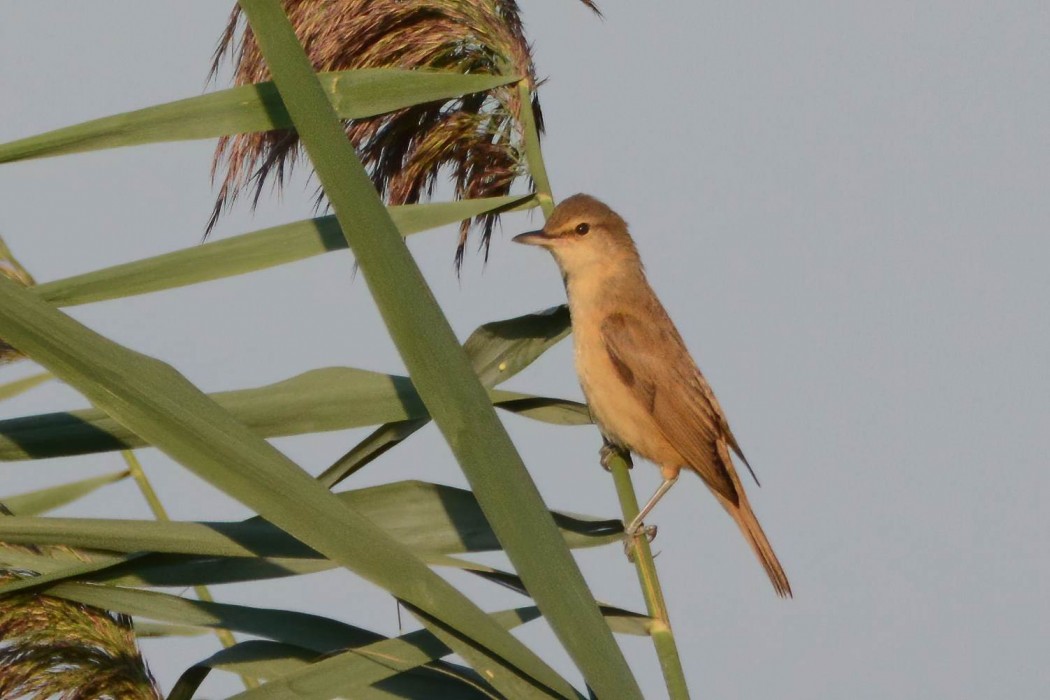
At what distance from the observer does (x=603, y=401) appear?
3.34 meters

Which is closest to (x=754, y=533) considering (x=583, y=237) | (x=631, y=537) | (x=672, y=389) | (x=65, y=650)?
(x=672, y=389)

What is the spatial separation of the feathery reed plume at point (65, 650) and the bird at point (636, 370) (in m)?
1.59

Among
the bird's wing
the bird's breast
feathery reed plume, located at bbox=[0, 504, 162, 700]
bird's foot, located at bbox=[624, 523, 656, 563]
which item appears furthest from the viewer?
the bird's wing

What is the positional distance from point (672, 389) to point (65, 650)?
2.15 m

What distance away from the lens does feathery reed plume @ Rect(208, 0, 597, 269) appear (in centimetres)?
238

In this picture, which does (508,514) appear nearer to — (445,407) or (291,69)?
(445,407)

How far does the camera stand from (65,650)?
193 centimetres

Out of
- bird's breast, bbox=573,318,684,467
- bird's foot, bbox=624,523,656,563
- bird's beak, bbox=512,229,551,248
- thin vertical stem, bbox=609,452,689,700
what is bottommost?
thin vertical stem, bbox=609,452,689,700

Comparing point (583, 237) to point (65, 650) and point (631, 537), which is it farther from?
point (65, 650)

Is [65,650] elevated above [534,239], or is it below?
below

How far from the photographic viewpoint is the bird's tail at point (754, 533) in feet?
11.0

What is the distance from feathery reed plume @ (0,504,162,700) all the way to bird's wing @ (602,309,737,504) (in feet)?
5.99

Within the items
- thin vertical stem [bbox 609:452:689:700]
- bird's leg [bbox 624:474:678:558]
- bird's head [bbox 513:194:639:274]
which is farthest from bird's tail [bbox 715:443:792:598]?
thin vertical stem [bbox 609:452:689:700]

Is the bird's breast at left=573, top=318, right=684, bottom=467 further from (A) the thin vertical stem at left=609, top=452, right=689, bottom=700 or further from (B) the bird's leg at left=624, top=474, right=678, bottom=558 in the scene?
(A) the thin vertical stem at left=609, top=452, right=689, bottom=700
